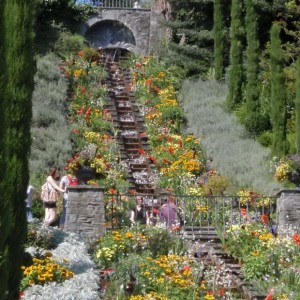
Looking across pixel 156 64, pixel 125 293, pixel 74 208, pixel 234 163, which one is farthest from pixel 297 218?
pixel 156 64

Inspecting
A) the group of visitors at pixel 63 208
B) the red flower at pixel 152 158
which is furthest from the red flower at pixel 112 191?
the red flower at pixel 152 158

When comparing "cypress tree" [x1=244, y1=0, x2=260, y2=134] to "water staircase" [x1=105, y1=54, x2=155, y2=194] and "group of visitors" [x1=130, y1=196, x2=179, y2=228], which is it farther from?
"group of visitors" [x1=130, y1=196, x2=179, y2=228]

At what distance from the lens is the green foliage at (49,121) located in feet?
69.8

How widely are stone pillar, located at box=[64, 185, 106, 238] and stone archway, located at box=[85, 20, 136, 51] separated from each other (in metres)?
18.7

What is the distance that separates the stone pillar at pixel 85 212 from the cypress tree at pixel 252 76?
9971 mm

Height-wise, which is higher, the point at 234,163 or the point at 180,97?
the point at 180,97

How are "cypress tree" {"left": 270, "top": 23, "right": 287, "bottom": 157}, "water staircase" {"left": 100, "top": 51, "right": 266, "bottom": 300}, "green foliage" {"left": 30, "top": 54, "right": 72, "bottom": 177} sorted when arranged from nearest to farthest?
"water staircase" {"left": 100, "top": 51, "right": 266, "bottom": 300}
"green foliage" {"left": 30, "top": 54, "right": 72, "bottom": 177}
"cypress tree" {"left": 270, "top": 23, "right": 287, "bottom": 157}

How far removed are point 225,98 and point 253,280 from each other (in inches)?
567

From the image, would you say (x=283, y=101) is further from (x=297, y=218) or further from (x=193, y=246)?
(x=193, y=246)

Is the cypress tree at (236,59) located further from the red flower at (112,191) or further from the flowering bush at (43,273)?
the flowering bush at (43,273)

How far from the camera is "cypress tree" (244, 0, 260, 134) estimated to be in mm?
24219

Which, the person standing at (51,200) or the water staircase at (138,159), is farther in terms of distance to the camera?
the person standing at (51,200)

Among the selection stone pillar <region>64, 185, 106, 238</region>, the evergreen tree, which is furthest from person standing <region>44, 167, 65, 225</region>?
the evergreen tree

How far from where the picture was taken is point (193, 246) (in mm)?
14211
